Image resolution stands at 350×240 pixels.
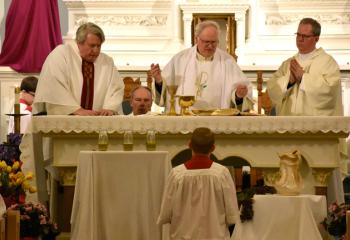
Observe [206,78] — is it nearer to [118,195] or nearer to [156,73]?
[156,73]

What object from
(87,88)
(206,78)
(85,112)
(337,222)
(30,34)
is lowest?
(337,222)

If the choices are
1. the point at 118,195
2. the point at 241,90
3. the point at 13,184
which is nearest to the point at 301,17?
the point at 241,90

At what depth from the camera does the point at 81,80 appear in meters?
9.44

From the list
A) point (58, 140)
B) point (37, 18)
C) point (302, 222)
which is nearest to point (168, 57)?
point (37, 18)

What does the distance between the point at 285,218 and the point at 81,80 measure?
2.60m

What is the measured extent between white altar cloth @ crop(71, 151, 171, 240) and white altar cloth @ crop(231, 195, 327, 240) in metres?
0.76

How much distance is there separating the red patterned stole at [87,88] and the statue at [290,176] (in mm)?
2204

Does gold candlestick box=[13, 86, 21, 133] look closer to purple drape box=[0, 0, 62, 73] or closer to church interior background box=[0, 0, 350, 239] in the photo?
church interior background box=[0, 0, 350, 239]

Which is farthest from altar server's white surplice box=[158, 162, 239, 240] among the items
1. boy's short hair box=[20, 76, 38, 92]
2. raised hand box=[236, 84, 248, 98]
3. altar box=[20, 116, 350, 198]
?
boy's short hair box=[20, 76, 38, 92]

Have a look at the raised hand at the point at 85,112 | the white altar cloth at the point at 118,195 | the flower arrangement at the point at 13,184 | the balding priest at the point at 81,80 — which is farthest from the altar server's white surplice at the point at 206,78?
the flower arrangement at the point at 13,184

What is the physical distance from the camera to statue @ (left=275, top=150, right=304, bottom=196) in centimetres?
812

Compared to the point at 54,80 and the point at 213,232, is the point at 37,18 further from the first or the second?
the point at 213,232

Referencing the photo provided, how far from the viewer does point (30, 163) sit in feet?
29.3

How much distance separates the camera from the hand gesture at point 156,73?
9242 millimetres
